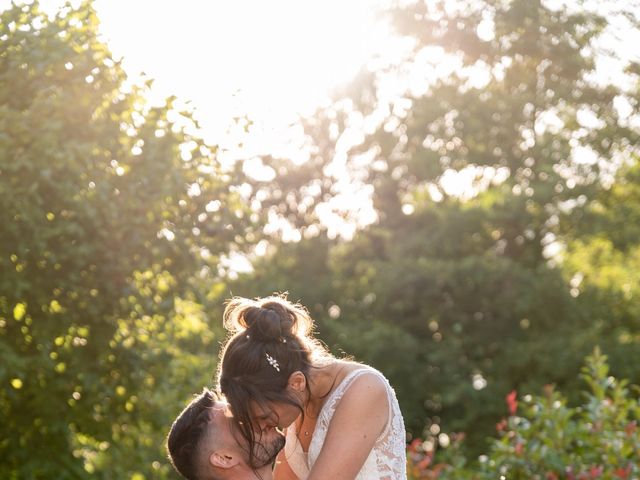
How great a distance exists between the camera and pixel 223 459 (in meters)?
4.07

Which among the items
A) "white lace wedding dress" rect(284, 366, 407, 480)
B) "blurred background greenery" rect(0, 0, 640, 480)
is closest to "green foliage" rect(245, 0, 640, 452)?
"blurred background greenery" rect(0, 0, 640, 480)

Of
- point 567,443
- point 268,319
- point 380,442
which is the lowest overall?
point 567,443

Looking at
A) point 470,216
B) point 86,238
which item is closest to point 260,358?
point 86,238

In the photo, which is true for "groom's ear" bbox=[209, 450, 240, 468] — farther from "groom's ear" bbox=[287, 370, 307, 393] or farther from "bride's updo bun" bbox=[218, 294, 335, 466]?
"groom's ear" bbox=[287, 370, 307, 393]

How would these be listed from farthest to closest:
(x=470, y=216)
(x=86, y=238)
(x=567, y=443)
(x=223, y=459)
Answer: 1. (x=470, y=216)
2. (x=86, y=238)
3. (x=567, y=443)
4. (x=223, y=459)

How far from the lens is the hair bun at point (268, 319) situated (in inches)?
163

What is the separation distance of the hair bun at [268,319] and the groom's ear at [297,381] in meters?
0.14

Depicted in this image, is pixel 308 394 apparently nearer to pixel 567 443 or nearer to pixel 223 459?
pixel 223 459

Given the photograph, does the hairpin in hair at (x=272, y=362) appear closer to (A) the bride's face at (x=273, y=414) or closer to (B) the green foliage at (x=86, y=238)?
(A) the bride's face at (x=273, y=414)

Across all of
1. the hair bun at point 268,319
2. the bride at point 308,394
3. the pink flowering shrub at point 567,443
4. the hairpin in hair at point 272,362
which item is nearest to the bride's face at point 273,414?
the bride at point 308,394

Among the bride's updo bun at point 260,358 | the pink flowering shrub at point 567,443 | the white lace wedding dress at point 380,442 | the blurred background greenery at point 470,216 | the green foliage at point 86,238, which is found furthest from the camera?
the blurred background greenery at point 470,216

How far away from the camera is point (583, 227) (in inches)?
1051

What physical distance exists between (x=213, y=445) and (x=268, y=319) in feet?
1.53

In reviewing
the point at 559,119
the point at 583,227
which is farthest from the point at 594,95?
the point at 583,227
